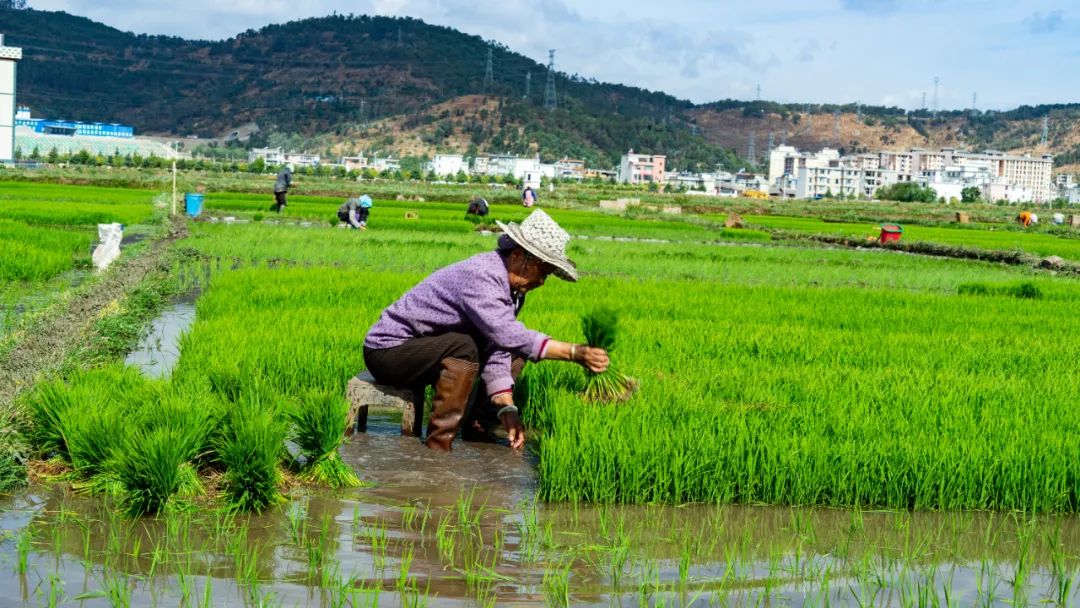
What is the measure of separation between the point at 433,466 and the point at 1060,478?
224 cm

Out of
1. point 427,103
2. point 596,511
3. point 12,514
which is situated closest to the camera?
point 12,514

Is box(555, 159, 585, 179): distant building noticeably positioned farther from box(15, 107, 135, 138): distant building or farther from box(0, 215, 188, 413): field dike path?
box(0, 215, 188, 413): field dike path

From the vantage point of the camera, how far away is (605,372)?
476 cm

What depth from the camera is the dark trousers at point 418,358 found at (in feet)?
15.0

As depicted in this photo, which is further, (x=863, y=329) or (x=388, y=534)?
(x=863, y=329)

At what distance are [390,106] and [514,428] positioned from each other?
15043cm

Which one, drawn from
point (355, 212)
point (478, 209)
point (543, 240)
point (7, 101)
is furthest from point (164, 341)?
point (7, 101)

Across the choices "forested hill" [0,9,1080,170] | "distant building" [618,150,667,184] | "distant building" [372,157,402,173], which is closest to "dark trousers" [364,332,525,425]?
"distant building" [372,157,402,173]

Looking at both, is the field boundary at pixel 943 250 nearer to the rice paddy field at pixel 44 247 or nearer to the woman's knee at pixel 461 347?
the rice paddy field at pixel 44 247

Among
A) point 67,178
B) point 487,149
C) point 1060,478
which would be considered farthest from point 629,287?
point 487,149

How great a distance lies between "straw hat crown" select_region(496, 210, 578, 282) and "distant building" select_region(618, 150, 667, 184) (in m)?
119

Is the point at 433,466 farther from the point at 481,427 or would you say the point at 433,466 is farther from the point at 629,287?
the point at 629,287

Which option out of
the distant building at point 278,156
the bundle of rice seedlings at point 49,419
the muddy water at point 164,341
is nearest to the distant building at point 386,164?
the distant building at point 278,156

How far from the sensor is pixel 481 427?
4.93 metres
